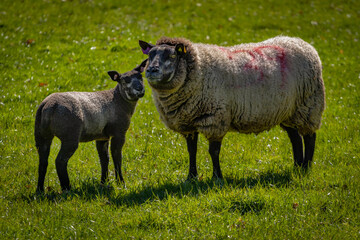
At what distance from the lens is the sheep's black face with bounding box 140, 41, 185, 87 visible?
6.85 m

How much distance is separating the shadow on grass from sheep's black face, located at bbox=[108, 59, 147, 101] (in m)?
1.44

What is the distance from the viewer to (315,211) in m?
6.04

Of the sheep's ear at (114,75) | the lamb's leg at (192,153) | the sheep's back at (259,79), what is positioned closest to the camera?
the sheep's ear at (114,75)

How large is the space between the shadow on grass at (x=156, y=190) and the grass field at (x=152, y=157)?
29 mm

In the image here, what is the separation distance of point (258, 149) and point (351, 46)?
9.32 m

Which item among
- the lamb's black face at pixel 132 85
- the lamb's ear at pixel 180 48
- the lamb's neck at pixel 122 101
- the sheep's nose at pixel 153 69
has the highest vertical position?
the lamb's ear at pixel 180 48

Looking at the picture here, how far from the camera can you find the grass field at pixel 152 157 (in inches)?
225

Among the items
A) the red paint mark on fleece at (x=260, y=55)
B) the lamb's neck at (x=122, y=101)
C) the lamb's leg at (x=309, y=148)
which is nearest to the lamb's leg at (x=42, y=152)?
the lamb's neck at (x=122, y=101)

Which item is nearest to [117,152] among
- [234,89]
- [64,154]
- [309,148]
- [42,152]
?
[64,154]

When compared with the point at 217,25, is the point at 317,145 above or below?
below

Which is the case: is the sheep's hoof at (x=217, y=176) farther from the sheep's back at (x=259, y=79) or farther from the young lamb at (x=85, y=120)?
the young lamb at (x=85, y=120)

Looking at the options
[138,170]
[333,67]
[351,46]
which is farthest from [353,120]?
[351,46]

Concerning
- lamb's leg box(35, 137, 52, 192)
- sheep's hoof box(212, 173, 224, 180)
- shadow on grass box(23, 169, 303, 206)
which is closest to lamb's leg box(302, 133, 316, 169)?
shadow on grass box(23, 169, 303, 206)

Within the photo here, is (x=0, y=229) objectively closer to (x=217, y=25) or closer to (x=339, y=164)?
(x=339, y=164)
